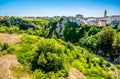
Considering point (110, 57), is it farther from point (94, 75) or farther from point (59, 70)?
point (59, 70)

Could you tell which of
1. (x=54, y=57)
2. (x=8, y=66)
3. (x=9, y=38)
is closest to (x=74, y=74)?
(x=54, y=57)

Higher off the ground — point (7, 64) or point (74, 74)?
point (7, 64)

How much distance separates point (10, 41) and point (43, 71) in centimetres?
1794

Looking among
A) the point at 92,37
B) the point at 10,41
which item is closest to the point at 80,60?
the point at 10,41

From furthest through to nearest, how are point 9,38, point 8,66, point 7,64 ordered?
point 9,38, point 7,64, point 8,66

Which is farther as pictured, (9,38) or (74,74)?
(9,38)

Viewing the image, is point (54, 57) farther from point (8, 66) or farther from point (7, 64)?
point (7, 64)

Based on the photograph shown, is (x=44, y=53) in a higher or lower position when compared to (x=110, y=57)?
higher

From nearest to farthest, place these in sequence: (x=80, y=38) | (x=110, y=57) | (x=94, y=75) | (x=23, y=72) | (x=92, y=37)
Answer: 1. (x=23, y=72)
2. (x=94, y=75)
3. (x=110, y=57)
4. (x=92, y=37)
5. (x=80, y=38)

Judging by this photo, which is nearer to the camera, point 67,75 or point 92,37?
point 67,75

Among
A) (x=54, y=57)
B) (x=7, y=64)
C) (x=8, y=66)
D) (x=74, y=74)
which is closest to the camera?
(x=8, y=66)

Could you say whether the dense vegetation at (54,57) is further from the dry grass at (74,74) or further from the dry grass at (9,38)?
the dry grass at (9,38)

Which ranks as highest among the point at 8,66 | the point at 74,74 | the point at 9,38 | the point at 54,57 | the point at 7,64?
the point at 9,38

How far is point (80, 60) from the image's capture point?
203 ft
